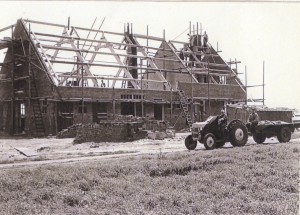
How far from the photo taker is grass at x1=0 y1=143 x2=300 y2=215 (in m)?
8.20

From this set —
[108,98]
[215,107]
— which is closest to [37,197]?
[108,98]

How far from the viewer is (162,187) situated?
9883 mm

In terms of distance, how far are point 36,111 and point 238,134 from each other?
49.9ft

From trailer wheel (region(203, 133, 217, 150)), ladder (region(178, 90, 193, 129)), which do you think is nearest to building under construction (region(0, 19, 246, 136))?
ladder (region(178, 90, 193, 129))

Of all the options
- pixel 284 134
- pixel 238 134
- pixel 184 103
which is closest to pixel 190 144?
pixel 238 134

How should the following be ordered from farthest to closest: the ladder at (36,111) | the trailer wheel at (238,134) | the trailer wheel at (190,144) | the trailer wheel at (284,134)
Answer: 1. the ladder at (36,111)
2. the trailer wheel at (284,134)
3. the trailer wheel at (190,144)
4. the trailer wheel at (238,134)

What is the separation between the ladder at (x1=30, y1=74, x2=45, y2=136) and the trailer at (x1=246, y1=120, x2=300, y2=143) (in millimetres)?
14088

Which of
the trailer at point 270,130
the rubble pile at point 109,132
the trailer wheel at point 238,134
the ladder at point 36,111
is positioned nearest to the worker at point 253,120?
the trailer at point 270,130

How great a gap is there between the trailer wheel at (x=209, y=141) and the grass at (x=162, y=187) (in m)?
3.38

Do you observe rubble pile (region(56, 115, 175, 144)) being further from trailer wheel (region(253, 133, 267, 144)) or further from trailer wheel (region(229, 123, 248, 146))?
trailer wheel (region(229, 123, 248, 146))

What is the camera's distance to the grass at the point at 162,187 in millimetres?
8195

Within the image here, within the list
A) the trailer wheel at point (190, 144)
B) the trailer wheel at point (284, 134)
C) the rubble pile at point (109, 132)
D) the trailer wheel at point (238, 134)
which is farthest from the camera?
the rubble pile at point (109, 132)

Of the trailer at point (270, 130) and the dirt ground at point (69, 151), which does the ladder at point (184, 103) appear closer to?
the dirt ground at point (69, 151)

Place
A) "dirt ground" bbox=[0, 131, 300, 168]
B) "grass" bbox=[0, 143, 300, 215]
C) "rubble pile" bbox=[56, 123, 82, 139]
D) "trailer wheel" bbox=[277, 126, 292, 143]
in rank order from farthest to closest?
"rubble pile" bbox=[56, 123, 82, 139], "trailer wheel" bbox=[277, 126, 292, 143], "dirt ground" bbox=[0, 131, 300, 168], "grass" bbox=[0, 143, 300, 215]
